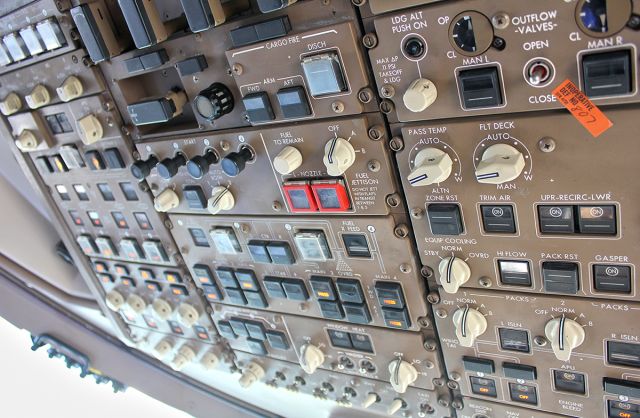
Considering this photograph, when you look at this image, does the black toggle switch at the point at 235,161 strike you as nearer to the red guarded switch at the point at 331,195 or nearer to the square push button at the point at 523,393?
the red guarded switch at the point at 331,195

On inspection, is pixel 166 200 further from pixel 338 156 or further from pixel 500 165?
pixel 500 165

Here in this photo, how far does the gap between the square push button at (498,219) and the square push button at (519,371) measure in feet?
1.51

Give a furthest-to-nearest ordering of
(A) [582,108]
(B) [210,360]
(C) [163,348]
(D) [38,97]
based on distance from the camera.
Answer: (C) [163,348], (B) [210,360], (D) [38,97], (A) [582,108]

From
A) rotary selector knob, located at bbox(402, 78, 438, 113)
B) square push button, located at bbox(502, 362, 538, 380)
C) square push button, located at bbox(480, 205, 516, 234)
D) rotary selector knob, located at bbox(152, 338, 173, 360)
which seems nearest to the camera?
rotary selector knob, located at bbox(402, 78, 438, 113)

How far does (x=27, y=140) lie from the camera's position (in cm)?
188

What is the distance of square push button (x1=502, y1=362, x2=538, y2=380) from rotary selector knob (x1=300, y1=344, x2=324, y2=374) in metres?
0.66

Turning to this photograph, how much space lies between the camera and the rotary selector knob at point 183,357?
7.41 feet

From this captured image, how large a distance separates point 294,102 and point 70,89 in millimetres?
910

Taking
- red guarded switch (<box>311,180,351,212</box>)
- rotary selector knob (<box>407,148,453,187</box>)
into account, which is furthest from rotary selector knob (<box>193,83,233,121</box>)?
rotary selector knob (<box>407,148,453,187</box>)

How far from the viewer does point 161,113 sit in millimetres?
1490

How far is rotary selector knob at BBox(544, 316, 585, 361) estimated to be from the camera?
3.93ft

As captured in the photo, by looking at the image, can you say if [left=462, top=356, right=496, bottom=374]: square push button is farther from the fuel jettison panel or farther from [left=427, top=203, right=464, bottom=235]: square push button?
[left=427, top=203, right=464, bottom=235]: square push button

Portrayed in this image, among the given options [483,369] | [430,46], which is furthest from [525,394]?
[430,46]

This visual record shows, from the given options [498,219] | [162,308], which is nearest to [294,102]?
[498,219]
